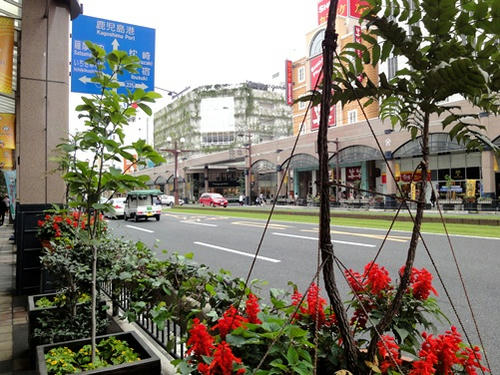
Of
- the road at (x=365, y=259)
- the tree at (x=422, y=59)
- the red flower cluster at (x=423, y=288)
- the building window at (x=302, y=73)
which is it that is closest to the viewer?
the tree at (x=422, y=59)

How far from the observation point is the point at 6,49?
6516 millimetres

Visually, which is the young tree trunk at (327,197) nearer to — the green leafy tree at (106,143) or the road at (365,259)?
the green leafy tree at (106,143)

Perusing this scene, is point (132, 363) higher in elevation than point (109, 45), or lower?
lower

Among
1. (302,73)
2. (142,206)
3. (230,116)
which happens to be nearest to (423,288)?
(142,206)

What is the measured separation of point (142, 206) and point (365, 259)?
57.5ft

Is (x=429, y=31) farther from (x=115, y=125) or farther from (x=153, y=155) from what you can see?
(x=115, y=125)

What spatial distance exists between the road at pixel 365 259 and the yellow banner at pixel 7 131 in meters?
5.37

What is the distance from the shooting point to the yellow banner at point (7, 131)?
1112 centimetres

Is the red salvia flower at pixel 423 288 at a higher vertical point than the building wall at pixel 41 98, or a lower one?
lower

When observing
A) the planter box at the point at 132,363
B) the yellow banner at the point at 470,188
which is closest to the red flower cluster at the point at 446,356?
the planter box at the point at 132,363

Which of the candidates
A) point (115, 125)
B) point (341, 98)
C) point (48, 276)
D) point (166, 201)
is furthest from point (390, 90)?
point (166, 201)

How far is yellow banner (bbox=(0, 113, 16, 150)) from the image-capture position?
1112cm

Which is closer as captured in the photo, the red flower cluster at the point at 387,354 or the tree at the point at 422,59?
the tree at the point at 422,59

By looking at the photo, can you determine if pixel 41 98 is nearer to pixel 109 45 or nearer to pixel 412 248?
pixel 109 45
